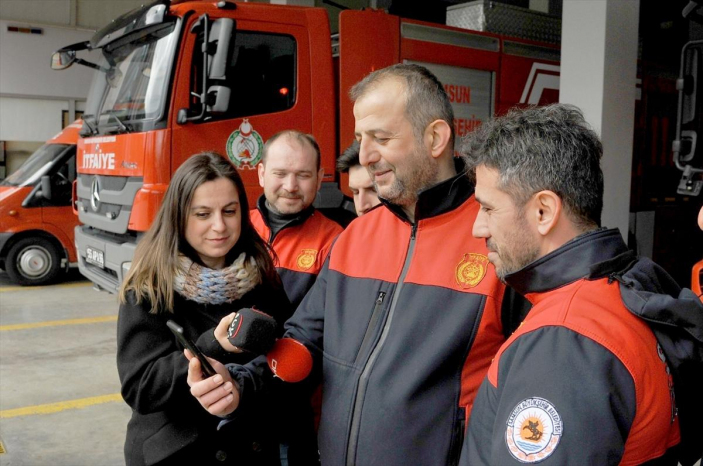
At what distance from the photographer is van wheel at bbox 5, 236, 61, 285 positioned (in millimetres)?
8062

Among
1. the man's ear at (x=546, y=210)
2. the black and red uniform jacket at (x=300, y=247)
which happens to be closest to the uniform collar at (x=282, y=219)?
the black and red uniform jacket at (x=300, y=247)

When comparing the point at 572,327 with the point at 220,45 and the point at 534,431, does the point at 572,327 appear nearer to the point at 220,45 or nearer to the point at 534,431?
the point at 534,431

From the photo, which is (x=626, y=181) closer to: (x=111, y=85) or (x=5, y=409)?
(x=111, y=85)

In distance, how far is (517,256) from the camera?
1.27 meters

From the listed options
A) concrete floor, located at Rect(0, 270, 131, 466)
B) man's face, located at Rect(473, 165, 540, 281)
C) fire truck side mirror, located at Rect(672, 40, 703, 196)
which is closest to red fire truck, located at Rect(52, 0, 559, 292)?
concrete floor, located at Rect(0, 270, 131, 466)

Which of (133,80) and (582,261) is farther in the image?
(133,80)

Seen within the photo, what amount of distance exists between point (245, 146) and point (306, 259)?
2.35m

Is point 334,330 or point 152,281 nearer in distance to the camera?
point 334,330

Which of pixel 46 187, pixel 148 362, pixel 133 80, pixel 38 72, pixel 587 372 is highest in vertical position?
pixel 38 72

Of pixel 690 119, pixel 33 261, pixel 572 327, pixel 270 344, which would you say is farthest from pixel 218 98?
pixel 33 261

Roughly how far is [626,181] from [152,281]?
4.13 metres

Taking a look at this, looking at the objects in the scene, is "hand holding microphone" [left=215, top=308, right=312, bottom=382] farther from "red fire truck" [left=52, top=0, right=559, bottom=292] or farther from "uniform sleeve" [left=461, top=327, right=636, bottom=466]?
"red fire truck" [left=52, top=0, right=559, bottom=292]

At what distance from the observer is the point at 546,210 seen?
122 centimetres

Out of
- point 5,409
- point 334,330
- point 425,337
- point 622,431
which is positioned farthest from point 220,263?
point 5,409
